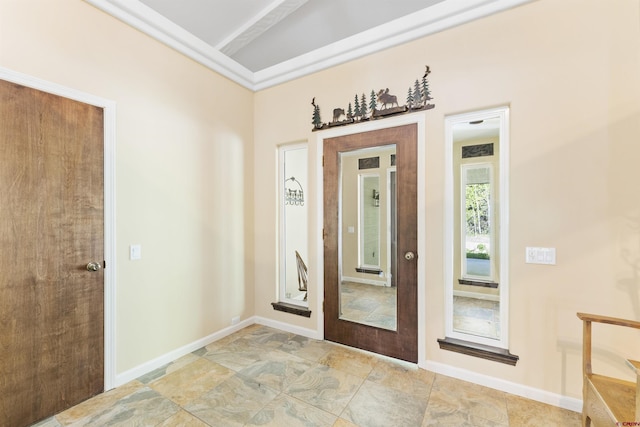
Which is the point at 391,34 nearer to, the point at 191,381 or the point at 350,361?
the point at 350,361

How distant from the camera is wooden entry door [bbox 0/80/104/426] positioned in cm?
166

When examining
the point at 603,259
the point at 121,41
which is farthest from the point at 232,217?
the point at 603,259

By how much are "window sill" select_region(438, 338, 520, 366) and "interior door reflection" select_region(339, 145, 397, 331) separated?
47 centimetres

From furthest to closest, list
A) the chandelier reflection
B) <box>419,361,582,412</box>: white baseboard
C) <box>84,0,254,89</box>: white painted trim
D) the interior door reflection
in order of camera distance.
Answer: the chandelier reflection
the interior door reflection
<box>84,0,254,89</box>: white painted trim
<box>419,361,582,412</box>: white baseboard

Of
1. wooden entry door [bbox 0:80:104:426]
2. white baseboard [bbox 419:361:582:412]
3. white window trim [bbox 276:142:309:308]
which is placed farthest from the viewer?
white window trim [bbox 276:142:309:308]

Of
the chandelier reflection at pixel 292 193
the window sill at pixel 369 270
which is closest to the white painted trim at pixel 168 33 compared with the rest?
the chandelier reflection at pixel 292 193

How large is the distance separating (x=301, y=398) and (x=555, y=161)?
8.39 feet

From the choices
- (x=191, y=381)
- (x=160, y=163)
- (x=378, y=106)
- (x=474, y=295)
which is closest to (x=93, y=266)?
(x=160, y=163)

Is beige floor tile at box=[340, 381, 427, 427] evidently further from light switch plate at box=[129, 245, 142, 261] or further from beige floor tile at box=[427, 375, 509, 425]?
light switch plate at box=[129, 245, 142, 261]

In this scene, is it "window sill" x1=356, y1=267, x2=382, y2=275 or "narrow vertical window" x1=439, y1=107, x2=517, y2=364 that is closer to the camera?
"narrow vertical window" x1=439, y1=107, x2=517, y2=364

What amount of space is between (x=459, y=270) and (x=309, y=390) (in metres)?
1.60

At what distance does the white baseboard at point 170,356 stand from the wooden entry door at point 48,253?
0.16 meters

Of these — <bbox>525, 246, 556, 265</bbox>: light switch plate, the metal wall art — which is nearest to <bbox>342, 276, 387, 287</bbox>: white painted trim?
<bbox>525, 246, 556, 265</bbox>: light switch plate

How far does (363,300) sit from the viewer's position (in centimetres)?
278
